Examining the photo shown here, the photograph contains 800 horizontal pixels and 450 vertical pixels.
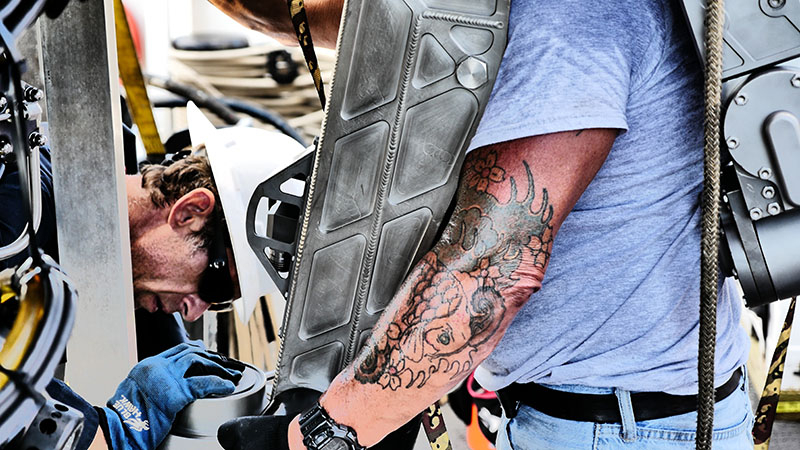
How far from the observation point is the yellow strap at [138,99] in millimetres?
1476

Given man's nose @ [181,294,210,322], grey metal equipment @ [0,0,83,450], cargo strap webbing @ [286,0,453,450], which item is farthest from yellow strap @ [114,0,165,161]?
grey metal equipment @ [0,0,83,450]

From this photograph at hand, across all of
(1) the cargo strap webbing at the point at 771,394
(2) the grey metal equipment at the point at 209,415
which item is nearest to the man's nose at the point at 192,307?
(2) the grey metal equipment at the point at 209,415

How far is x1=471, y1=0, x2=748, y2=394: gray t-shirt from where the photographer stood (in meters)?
0.81

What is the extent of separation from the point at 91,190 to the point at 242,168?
0.39 meters

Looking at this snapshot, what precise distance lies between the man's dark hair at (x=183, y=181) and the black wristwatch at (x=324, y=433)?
632 mm

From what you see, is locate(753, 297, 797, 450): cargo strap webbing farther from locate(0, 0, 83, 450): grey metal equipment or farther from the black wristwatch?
locate(0, 0, 83, 450): grey metal equipment

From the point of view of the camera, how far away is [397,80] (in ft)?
3.31

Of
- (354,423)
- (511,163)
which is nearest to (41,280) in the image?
(354,423)

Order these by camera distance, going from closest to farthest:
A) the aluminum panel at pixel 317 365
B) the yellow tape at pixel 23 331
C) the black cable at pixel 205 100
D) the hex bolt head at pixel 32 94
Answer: the yellow tape at pixel 23 331
the hex bolt head at pixel 32 94
the aluminum panel at pixel 317 365
the black cable at pixel 205 100

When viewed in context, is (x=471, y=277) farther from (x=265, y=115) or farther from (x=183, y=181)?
(x=265, y=115)

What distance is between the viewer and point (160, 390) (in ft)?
4.39

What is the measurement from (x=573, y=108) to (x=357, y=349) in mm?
539

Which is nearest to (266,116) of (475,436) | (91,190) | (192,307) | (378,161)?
(192,307)

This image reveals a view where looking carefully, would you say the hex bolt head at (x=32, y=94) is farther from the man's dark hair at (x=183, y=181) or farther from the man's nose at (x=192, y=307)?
the man's nose at (x=192, y=307)
